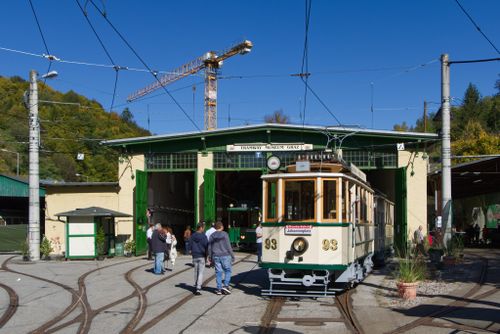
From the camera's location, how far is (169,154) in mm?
30234

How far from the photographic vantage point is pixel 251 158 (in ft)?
96.3

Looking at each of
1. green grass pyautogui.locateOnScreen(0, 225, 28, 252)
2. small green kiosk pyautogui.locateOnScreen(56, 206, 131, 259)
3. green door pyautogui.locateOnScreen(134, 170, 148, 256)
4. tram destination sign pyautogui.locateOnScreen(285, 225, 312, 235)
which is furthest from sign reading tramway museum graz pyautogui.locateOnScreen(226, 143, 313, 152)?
tram destination sign pyautogui.locateOnScreen(285, 225, 312, 235)

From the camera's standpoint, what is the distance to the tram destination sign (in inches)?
520

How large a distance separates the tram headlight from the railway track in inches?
45.5

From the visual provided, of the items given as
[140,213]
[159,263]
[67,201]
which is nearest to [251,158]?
[140,213]

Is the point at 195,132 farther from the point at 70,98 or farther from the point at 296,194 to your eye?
the point at 70,98

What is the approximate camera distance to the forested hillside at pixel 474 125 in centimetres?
5506

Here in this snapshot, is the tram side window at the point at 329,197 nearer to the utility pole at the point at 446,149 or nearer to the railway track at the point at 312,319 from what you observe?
the railway track at the point at 312,319

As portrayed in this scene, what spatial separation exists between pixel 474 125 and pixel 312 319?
199 feet

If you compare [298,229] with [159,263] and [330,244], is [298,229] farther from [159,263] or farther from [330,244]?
[159,263]

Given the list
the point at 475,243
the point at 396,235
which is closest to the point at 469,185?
the point at 475,243

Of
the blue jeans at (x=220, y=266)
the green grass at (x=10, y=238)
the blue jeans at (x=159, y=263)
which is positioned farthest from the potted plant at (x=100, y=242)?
the blue jeans at (x=220, y=266)

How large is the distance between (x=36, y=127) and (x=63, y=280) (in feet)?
Answer: 32.4

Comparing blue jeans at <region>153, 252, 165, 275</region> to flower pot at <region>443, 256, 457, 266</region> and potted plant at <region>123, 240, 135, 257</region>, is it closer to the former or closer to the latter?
flower pot at <region>443, 256, 457, 266</region>
